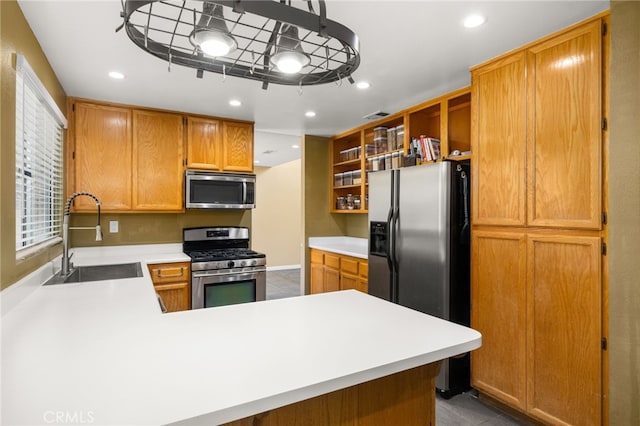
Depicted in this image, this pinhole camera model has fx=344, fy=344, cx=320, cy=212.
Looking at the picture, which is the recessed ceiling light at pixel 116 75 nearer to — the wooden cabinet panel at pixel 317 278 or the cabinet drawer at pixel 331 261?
the cabinet drawer at pixel 331 261

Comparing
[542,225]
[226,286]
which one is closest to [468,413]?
[542,225]

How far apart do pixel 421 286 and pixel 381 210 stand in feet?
2.62

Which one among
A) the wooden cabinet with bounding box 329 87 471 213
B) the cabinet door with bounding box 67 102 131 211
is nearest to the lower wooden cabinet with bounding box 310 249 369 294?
the wooden cabinet with bounding box 329 87 471 213

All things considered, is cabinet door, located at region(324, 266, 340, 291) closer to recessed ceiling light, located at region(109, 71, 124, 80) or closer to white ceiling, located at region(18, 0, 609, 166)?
white ceiling, located at region(18, 0, 609, 166)

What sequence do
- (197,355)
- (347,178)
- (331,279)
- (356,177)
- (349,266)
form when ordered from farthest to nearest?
(347,178) → (356,177) → (331,279) → (349,266) → (197,355)

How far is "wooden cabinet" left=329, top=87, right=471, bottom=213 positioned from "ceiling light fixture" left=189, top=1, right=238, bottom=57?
229 cm

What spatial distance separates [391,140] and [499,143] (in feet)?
5.08

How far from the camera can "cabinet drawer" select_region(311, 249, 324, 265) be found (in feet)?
14.7

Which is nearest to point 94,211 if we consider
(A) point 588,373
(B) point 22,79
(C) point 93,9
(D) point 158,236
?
(D) point 158,236

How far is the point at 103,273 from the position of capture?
9.08 ft

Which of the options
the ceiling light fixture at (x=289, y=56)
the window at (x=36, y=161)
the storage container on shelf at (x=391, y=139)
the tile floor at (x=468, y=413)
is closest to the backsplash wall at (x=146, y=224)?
the window at (x=36, y=161)

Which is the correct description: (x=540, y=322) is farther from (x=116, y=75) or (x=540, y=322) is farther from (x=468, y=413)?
(x=116, y=75)

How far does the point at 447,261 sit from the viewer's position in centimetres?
254

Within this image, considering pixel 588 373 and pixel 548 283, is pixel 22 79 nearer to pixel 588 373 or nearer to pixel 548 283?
pixel 548 283
